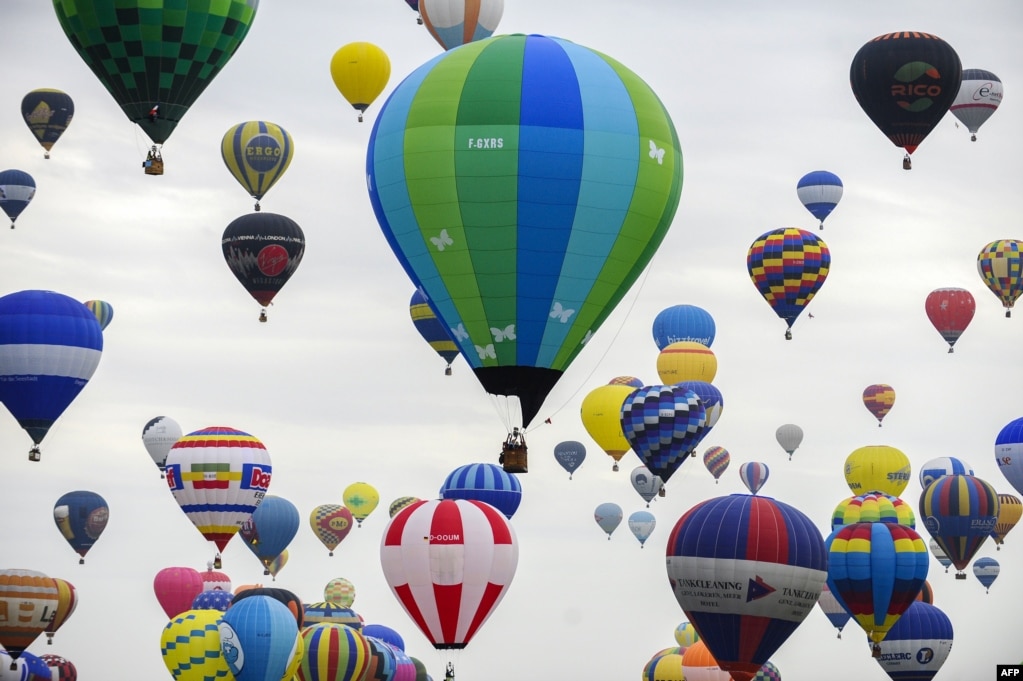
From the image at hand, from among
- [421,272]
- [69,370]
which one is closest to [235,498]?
[69,370]

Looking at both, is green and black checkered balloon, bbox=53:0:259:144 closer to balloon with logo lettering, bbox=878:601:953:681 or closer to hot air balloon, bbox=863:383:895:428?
balloon with logo lettering, bbox=878:601:953:681

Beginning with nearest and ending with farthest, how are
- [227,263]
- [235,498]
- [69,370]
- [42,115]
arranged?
[69,370]
[235,498]
[227,263]
[42,115]

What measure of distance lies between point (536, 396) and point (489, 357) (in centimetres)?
82

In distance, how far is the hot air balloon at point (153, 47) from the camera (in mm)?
32219

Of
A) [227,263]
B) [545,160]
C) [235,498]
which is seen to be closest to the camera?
[545,160]

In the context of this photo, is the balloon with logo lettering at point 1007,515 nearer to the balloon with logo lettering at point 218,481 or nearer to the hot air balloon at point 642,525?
the hot air balloon at point 642,525

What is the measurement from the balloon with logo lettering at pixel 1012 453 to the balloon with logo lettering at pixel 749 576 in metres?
12.3

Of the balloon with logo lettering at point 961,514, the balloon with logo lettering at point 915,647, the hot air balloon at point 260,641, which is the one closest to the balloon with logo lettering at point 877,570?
the balloon with logo lettering at point 915,647

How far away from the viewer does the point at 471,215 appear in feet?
95.5

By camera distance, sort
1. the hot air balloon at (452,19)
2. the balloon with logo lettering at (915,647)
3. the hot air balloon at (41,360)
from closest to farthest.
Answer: the hot air balloon at (41,360)
the hot air balloon at (452,19)
the balloon with logo lettering at (915,647)

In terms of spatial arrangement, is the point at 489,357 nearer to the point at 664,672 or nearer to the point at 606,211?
the point at 606,211

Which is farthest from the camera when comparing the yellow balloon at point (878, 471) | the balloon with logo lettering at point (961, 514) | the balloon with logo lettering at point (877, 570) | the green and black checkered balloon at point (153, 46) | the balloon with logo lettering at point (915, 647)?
the yellow balloon at point (878, 471)

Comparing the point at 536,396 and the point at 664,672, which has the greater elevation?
the point at 536,396

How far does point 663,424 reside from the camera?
1711 inches
